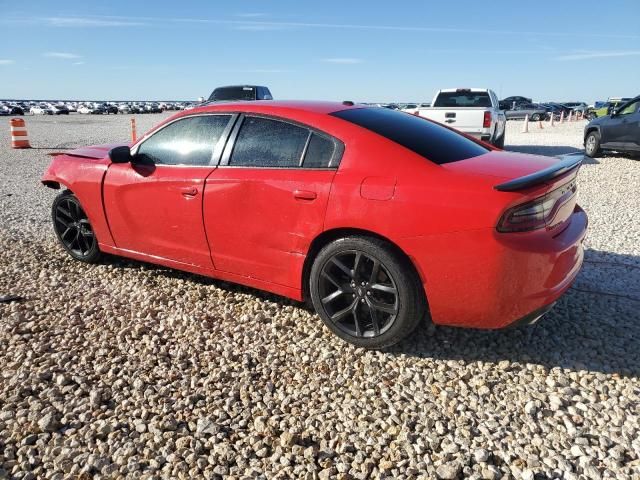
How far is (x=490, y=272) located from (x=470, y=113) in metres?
9.41

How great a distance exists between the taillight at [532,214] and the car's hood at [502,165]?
0.19 metres

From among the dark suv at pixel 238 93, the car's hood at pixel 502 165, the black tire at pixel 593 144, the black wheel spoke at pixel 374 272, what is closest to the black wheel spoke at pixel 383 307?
the black wheel spoke at pixel 374 272

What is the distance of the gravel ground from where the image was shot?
2.27m

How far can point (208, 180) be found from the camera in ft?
11.7

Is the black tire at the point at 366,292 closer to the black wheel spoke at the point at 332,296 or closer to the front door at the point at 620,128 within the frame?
the black wheel spoke at the point at 332,296

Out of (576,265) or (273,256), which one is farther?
(273,256)

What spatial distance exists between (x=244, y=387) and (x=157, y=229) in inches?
67.0

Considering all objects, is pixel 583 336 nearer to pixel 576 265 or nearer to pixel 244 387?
pixel 576 265

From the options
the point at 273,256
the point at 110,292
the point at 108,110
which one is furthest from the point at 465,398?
the point at 108,110

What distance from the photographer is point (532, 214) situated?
8.80 feet

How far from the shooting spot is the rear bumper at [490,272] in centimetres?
263

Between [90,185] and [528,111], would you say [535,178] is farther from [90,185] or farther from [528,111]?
[528,111]

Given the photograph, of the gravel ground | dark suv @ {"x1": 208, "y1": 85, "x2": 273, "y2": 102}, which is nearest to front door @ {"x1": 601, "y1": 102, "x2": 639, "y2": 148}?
the gravel ground

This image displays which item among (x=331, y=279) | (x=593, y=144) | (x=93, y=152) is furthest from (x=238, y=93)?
(x=331, y=279)
